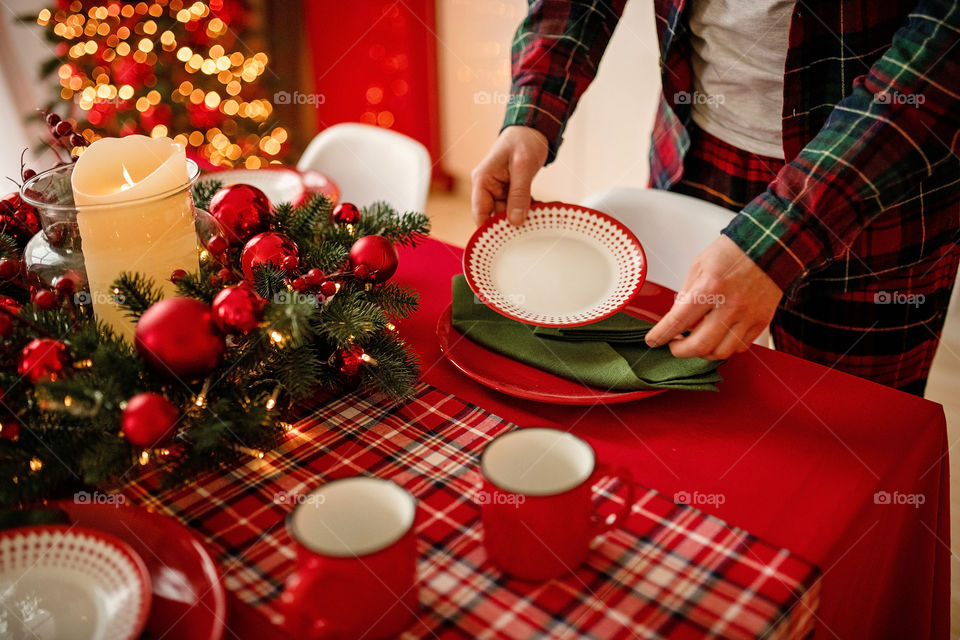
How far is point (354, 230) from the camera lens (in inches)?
41.9

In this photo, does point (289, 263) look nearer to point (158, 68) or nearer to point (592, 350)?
point (592, 350)

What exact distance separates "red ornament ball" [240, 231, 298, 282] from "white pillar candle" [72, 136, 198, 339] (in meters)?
0.08

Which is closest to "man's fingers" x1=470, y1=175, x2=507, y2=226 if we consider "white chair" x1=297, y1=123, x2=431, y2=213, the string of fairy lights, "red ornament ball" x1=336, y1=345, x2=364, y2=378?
"red ornament ball" x1=336, y1=345, x2=364, y2=378

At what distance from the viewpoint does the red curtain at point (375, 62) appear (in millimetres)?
3242

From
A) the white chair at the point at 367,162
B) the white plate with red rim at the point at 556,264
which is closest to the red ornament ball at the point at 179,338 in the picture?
the white plate with red rim at the point at 556,264

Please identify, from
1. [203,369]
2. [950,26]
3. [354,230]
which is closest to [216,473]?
[203,369]

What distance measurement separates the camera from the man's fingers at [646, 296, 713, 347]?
33.8 inches

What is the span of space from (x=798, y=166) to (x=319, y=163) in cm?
127

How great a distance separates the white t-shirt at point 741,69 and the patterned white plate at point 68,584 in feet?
3.72

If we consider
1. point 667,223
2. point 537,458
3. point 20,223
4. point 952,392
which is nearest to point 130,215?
point 20,223

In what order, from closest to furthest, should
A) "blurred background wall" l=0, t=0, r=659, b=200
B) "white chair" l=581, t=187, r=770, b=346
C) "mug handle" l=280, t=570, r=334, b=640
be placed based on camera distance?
"mug handle" l=280, t=570, r=334, b=640, "white chair" l=581, t=187, r=770, b=346, "blurred background wall" l=0, t=0, r=659, b=200

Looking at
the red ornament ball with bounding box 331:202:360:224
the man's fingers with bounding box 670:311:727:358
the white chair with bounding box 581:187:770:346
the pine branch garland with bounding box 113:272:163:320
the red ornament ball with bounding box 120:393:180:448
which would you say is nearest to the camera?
the red ornament ball with bounding box 120:393:180:448

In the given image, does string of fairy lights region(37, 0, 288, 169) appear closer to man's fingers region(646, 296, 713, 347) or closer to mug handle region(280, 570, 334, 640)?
man's fingers region(646, 296, 713, 347)

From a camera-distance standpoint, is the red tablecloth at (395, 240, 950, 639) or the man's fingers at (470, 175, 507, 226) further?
the man's fingers at (470, 175, 507, 226)
